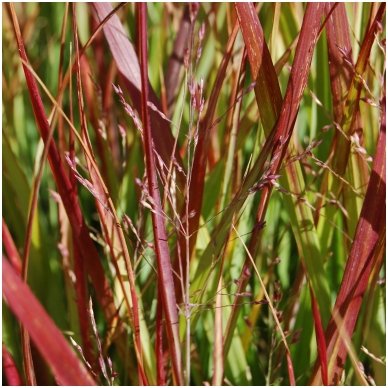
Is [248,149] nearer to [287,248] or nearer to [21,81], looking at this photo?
[287,248]

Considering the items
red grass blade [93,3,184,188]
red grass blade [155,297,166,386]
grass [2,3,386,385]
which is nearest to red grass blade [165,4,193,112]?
grass [2,3,386,385]

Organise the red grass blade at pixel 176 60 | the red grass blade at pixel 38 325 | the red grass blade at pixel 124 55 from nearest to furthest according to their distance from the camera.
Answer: the red grass blade at pixel 38 325
the red grass blade at pixel 124 55
the red grass blade at pixel 176 60

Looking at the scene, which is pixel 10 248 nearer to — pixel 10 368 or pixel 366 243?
pixel 10 368

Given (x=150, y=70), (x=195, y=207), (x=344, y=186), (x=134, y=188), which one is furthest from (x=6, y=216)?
(x=344, y=186)

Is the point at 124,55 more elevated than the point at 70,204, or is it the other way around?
the point at 124,55

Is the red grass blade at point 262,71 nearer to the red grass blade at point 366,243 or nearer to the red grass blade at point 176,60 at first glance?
the red grass blade at point 366,243

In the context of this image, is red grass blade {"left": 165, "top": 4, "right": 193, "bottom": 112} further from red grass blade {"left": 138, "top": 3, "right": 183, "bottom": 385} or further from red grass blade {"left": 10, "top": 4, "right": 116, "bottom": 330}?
red grass blade {"left": 138, "top": 3, "right": 183, "bottom": 385}

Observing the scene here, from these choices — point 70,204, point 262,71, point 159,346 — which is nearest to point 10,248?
point 70,204

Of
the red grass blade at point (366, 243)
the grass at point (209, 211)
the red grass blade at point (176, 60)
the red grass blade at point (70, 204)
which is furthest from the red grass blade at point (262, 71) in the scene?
the red grass blade at point (176, 60)
